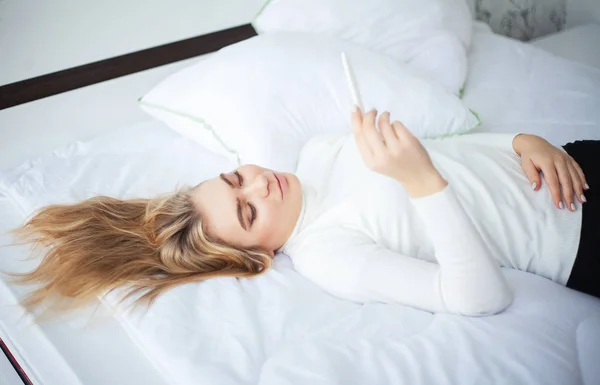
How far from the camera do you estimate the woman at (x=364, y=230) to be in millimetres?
861

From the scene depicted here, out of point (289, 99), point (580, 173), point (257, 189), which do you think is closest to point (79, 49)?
point (289, 99)

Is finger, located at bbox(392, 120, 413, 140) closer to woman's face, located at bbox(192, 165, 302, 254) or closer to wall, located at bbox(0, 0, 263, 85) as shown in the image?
woman's face, located at bbox(192, 165, 302, 254)

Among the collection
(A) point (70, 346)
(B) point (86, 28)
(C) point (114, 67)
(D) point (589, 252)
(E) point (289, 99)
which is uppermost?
(B) point (86, 28)

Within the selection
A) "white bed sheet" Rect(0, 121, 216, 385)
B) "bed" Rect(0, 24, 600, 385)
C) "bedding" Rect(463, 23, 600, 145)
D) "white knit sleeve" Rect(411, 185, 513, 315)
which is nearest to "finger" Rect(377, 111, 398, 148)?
Result: "white knit sleeve" Rect(411, 185, 513, 315)

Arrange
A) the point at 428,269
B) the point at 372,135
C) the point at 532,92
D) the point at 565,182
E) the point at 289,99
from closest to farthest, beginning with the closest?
the point at 372,135 → the point at 428,269 → the point at 565,182 → the point at 289,99 → the point at 532,92

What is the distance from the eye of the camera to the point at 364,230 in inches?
39.1

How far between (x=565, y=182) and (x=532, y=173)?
6cm

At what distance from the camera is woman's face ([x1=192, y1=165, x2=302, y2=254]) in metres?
1.07

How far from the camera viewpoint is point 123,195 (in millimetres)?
1311

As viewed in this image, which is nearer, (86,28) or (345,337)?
(345,337)

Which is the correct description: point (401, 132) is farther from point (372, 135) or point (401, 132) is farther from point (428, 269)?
point (428, 269)

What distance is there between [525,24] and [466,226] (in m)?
1.55

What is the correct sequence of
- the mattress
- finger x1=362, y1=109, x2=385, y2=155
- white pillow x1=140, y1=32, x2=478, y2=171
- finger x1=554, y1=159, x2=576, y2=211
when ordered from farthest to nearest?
1. white pillow x1=140, y1=32, x2=478, y2=171
2. finger x1=554, y1=159, x2=576, y2=211
3. the mattress
4. finger x1=362, y1=109, x2=385, y2=155

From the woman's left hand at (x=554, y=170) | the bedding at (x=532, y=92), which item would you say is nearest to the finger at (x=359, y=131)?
the woman's left hand at (x=554, y=170)
